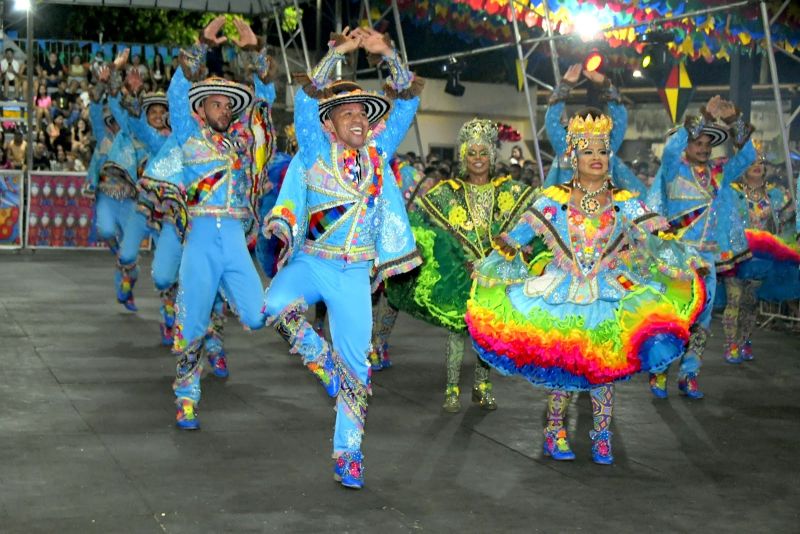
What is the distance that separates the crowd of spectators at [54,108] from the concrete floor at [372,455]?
42.9 feet

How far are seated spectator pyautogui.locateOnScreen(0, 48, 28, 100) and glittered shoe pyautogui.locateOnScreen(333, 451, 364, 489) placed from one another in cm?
2192

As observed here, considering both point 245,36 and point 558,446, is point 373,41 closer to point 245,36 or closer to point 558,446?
point 245,36

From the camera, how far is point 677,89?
17953 millimetres

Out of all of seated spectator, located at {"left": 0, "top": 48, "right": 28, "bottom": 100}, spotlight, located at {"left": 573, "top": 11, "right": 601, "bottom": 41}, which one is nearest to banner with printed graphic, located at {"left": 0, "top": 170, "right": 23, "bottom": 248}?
seated spectator, located at {"left": 0, "top": 48, "right": 28, "bottom": 100}

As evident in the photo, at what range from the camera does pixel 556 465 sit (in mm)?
7742

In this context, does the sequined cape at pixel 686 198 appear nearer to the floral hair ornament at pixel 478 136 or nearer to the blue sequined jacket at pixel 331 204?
the floral hair ornament at pixel 478 136

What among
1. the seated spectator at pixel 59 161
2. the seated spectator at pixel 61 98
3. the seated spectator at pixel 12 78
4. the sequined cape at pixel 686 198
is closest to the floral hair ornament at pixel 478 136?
the sequined cape at pixel 686 198

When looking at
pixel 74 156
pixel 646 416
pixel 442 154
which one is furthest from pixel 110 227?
pixel 442 154

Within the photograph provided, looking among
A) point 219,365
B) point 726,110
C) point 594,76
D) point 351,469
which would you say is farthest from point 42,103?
point 351,469

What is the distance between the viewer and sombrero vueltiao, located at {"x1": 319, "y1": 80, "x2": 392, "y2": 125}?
706 centimetres

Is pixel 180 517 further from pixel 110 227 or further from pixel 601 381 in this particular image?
pixel 110 227

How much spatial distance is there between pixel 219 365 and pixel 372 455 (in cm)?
309

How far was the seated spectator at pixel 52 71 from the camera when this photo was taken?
92.6 ft

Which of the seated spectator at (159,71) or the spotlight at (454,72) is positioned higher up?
the seated spectator at (159,71)
